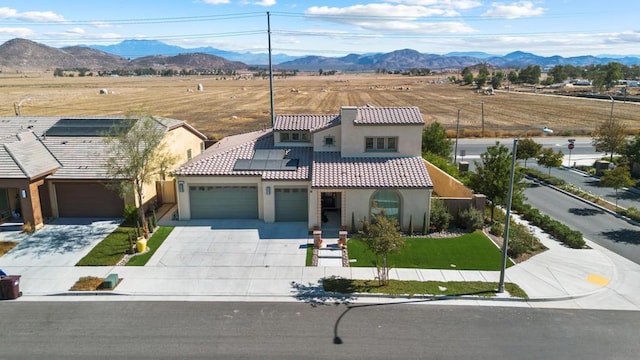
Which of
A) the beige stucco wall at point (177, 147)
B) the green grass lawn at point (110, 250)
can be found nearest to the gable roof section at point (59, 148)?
the beige stucco wall at point (177, 147)

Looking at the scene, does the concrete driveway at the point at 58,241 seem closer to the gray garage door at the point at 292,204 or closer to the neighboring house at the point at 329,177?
the neighboring house at the point at 329,177

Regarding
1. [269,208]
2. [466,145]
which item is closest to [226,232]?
[269,208]

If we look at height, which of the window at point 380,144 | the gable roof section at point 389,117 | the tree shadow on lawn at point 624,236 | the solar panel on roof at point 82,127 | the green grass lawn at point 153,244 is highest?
the gable roof section at point 389,117

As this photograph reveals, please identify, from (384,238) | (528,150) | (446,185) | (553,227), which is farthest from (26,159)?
(528,150)

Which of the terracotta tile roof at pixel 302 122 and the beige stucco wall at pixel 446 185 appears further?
the terracotta tile roof at pixel 302 122

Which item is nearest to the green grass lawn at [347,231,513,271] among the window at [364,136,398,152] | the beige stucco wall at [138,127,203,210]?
the window at [364,136,398,152]

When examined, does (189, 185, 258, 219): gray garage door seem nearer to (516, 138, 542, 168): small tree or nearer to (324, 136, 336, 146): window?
(324, 136, 336, 146): window

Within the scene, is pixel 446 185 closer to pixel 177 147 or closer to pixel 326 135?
pixel 326 135
